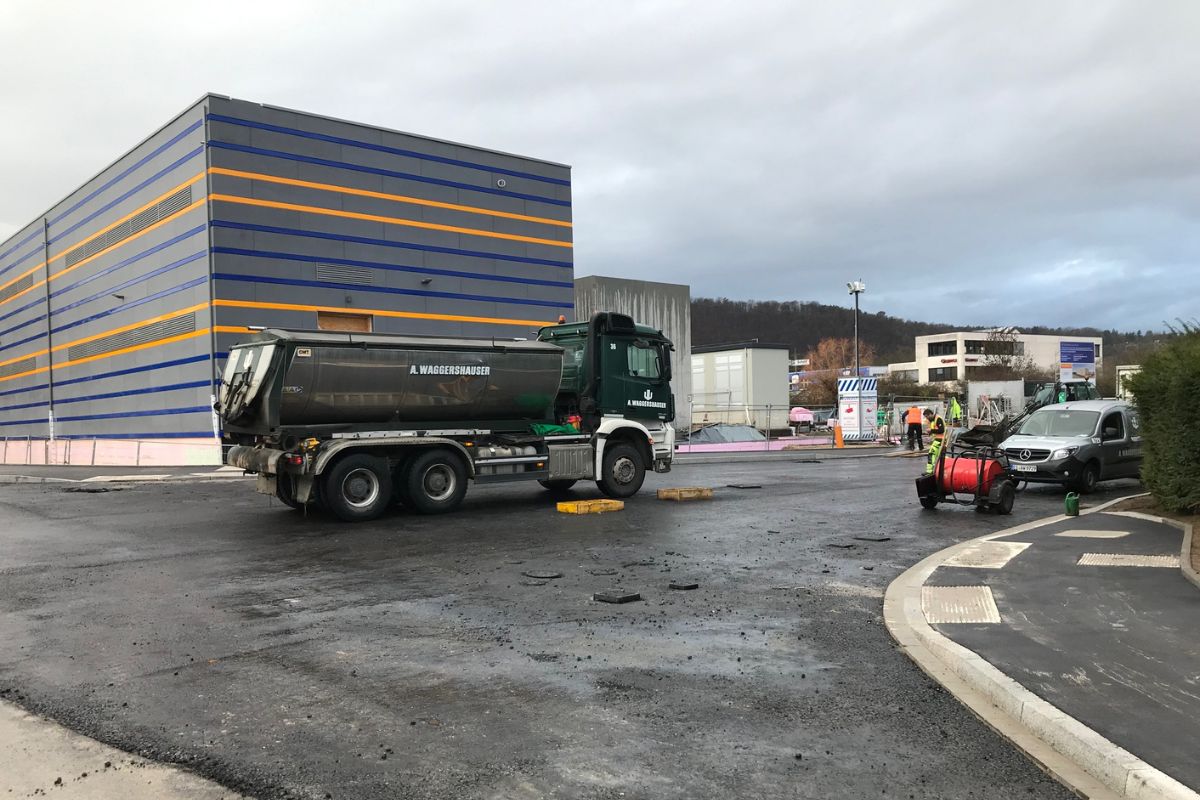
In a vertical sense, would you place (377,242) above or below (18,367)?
above

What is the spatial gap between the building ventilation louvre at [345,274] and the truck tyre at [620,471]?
1680 centimetres

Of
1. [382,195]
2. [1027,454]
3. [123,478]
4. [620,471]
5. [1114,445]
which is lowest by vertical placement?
[123,478]

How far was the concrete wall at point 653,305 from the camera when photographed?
49000 mm

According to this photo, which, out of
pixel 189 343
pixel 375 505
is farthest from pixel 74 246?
pixel 375 505

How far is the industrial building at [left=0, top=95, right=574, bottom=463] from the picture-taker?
90.9 feet

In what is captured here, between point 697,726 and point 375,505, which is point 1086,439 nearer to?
point 375,505

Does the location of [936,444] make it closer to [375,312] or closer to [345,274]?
[375,312]

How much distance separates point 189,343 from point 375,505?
1778cm

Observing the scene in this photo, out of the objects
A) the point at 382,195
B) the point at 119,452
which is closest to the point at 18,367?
the point at 119,452

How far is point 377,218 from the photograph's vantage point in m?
30.8

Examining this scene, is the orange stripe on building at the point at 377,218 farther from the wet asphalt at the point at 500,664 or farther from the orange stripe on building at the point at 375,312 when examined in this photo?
the wet asphalt at the point at 500,664

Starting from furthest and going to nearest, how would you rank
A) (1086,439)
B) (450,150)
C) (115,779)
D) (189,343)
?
(450,150) < (189,343) < (1086,439) < (115,779)

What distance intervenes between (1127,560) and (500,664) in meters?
6.86

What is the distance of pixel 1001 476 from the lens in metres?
13.9
